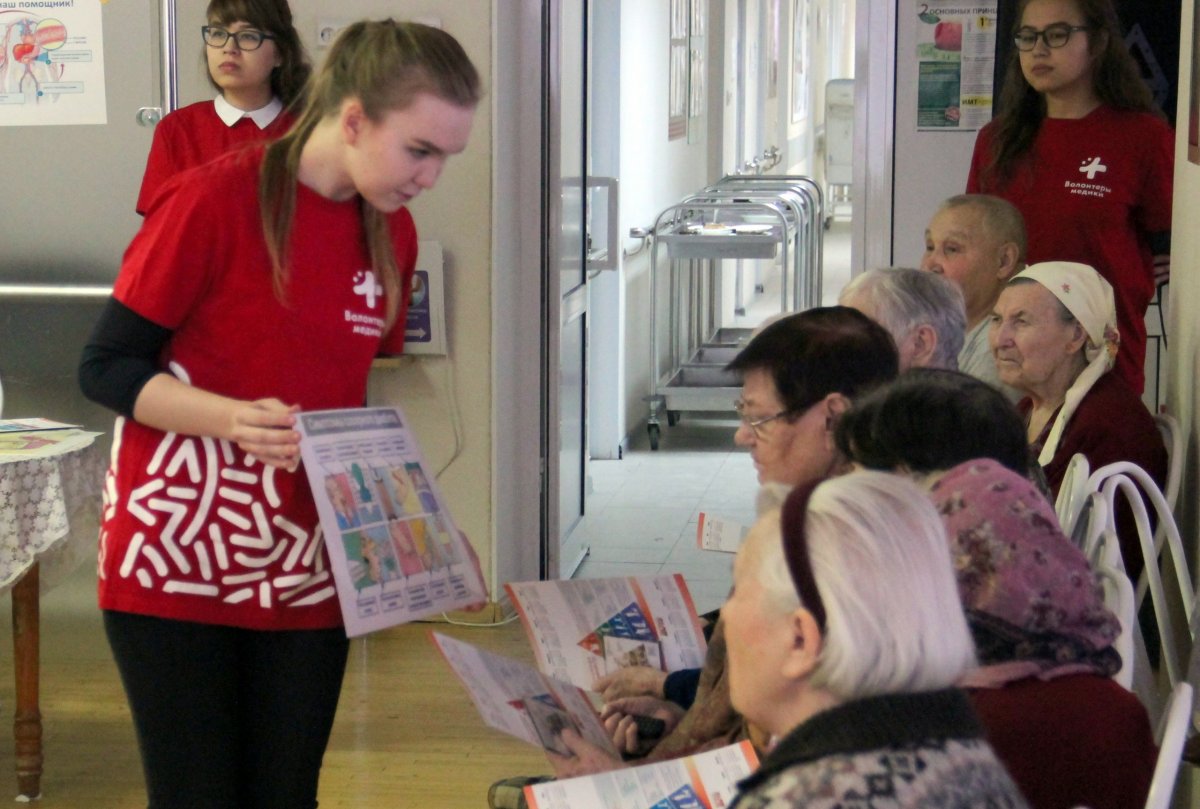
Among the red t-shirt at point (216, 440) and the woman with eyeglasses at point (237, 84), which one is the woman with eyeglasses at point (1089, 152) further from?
the red t-shirt at point (216, 440)

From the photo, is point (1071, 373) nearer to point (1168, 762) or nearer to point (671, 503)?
point (1168, 762)

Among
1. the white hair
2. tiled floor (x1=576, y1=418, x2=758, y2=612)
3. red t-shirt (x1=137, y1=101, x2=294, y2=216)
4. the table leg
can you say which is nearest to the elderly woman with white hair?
the white hair

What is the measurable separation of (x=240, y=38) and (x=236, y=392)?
194 centimetres

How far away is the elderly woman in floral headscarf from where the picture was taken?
1503 mm

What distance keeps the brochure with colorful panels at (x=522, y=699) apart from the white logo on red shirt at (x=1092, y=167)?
2.14 meters

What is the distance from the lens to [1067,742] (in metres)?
1.51

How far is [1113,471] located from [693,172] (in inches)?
280

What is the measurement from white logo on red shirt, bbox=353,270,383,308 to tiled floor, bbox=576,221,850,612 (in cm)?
290

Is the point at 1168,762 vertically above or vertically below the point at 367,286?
below

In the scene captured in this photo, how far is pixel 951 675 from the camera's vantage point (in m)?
1.15

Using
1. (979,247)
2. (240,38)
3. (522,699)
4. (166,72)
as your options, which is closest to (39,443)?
(240,38)

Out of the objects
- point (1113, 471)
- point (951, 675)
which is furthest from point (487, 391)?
point (951, 675)

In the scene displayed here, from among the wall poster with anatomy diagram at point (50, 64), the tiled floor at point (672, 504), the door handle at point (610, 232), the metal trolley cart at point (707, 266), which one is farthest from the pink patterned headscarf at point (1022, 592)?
the metal trolley cart at point (707, 266)

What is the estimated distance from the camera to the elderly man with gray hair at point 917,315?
2521 millimetres
